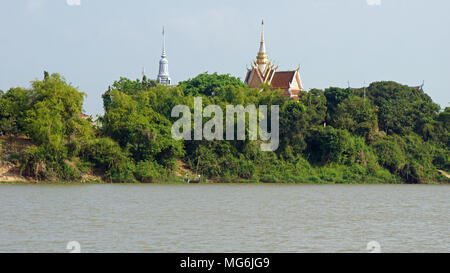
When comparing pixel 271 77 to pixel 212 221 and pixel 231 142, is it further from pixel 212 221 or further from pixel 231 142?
pixel 212 221

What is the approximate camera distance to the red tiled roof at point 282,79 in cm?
5612

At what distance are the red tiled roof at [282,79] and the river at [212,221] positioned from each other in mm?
25494

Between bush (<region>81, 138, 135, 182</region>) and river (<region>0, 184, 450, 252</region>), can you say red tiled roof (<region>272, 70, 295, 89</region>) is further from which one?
river (<region>0, 184, 450, 252</region>)

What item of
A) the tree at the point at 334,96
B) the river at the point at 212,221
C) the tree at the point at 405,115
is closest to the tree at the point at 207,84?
the tree at the point at 334,96

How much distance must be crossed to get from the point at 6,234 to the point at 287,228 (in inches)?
277

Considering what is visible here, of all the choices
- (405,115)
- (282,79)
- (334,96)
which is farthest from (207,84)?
(405,115)

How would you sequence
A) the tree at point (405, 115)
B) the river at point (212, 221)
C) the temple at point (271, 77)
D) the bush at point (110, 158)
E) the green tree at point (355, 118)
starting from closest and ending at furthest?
the river at point (212, 221)
the bush at point (110, 158)
the green tree at point (355, 118)
the tree at point (405, 115)
the temple at point (271, 77)

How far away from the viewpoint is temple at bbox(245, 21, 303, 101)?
5595 cm

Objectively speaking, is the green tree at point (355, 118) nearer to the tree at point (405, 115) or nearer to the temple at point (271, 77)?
the tree at point (405, 115)

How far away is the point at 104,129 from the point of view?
38.1 metres

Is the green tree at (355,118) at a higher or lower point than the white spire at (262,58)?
lower

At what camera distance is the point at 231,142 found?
1564 inches

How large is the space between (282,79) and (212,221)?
3804cm
